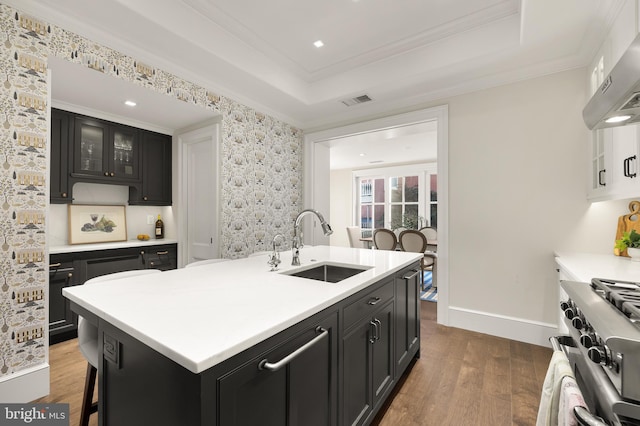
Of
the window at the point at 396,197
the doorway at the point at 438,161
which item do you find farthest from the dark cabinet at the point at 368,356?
the window at the point at 396,197

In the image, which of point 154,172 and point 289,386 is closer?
point 289,386

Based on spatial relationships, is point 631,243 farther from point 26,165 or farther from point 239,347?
point 26,165

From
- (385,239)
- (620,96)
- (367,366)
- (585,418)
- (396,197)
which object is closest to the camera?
(585,418)

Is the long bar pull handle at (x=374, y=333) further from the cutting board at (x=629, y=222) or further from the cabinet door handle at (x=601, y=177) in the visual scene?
the cutting board at (x=629, y=222)

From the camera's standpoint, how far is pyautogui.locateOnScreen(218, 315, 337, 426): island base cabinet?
85 cm

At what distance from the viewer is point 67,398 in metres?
1.97

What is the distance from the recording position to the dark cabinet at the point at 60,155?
2996 mm

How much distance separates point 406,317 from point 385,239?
10.0ft

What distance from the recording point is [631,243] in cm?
214

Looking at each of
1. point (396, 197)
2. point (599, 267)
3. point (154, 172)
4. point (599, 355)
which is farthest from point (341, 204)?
point (599, 355)

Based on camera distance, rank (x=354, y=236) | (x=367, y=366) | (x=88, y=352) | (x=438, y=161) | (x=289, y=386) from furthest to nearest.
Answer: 1. (x=354, y=236)
2. (x=438, y=161)
3. (x=367, y=366)
4. (x=88, y=352)
5. (x=289, y=386)

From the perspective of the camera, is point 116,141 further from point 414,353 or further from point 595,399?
point 595,399

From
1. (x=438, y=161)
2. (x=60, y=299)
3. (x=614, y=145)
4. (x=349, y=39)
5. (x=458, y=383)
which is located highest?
(x=349, y=39)

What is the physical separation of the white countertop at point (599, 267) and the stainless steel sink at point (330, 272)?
1277 millimetres
